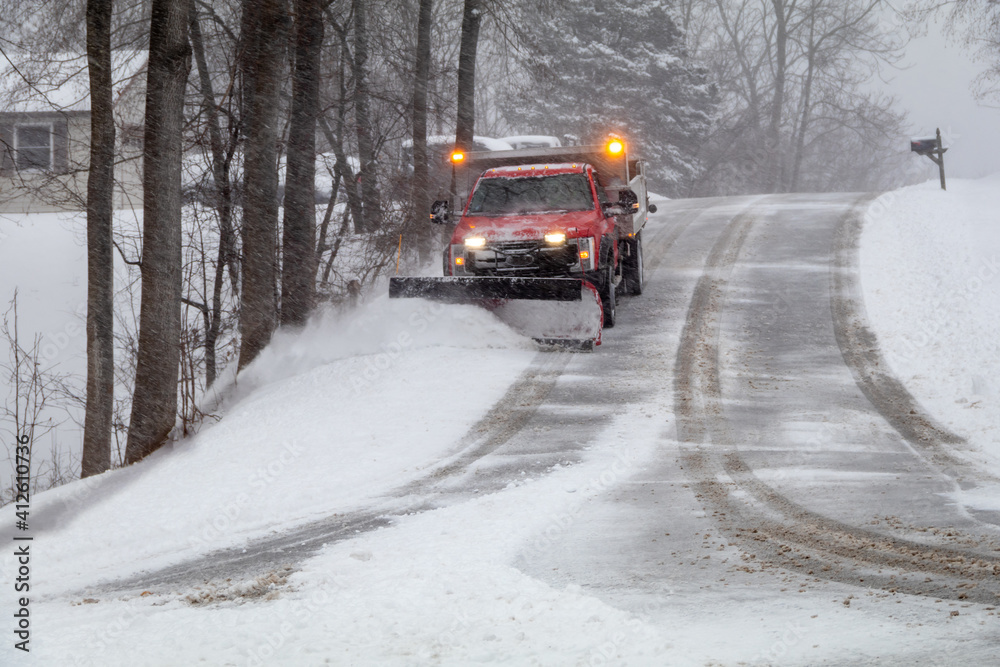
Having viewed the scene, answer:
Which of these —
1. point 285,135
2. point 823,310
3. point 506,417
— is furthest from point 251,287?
point 823,310

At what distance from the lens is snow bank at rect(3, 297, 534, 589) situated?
6680 millimetres

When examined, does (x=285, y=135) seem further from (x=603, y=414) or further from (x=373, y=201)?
(x=603, y=414)

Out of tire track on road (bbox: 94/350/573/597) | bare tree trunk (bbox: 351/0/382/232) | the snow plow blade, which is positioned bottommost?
tire track on road (bbox: 94/350/573/597)

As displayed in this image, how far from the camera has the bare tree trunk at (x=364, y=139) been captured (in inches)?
778

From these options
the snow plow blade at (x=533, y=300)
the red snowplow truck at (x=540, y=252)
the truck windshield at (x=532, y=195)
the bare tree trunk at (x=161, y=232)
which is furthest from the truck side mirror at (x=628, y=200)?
the bare tree trunk at (x=161, y=232)

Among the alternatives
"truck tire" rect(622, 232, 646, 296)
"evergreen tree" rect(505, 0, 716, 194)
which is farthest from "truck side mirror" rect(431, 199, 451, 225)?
"evergreen tree" rect(505, 0, 716, 194)

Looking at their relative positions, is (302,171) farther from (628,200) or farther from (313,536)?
(313,536)

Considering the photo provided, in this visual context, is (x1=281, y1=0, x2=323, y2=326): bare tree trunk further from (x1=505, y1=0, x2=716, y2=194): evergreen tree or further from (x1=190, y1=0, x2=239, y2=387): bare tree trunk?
(x1=505, y1=0, x2=716, y2=194): evergreen tree

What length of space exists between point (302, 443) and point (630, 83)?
37.3 m

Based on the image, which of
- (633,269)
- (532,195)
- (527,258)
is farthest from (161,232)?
(633,269)

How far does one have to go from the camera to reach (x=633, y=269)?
14.8 meters

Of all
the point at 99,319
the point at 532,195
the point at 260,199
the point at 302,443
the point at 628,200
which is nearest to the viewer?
the point at 302,443

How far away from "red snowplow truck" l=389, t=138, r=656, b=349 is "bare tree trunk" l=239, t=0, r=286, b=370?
1.85m

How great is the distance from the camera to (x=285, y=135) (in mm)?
18469
